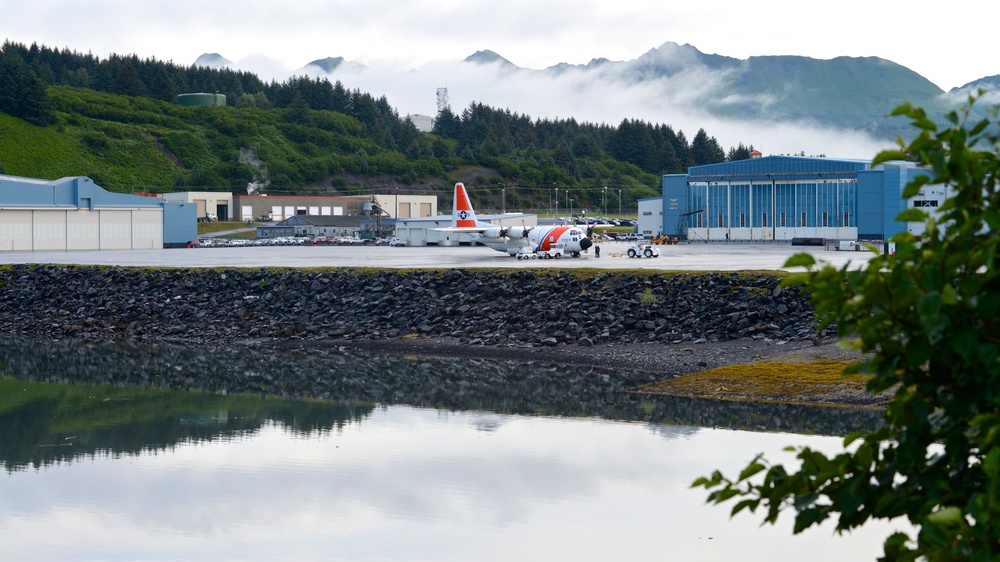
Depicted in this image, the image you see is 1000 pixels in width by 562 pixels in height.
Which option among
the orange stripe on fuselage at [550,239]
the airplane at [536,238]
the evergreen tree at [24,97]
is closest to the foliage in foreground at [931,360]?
the orange stripe on fuselage at [550,239]

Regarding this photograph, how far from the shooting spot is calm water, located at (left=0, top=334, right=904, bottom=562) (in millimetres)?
17172

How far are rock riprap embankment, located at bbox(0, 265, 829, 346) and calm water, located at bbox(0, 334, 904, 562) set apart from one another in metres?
6.72

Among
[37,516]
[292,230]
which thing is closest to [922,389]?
[37,516]

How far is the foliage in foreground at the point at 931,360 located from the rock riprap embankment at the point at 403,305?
107ft

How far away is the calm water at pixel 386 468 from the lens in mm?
17172

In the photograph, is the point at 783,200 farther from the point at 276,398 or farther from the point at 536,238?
the point at 276,398

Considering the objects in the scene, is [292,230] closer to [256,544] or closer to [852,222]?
[852,222]

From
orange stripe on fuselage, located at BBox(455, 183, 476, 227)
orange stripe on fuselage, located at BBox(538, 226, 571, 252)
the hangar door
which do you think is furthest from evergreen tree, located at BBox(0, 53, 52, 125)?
orange stripe on fuselage, located at BBox(538, 226, 571, 252)

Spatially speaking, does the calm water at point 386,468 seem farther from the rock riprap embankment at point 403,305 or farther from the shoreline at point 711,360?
the rock riprap embankment at point 403,305

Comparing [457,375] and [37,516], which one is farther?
[457,375]

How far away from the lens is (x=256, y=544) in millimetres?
17156

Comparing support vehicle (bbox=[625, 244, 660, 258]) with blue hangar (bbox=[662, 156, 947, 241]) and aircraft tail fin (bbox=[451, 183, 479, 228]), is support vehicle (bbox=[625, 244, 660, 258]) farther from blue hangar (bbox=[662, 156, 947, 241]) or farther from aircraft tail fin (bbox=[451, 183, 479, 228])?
blue hangar (bbox=[662, 156, 947, 241])

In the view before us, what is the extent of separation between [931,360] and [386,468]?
59.3 feet

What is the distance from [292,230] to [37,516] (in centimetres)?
12574
